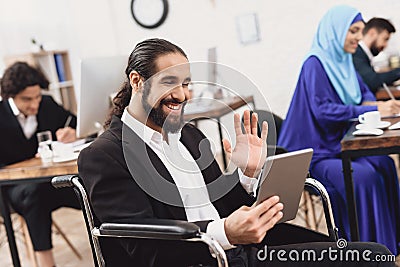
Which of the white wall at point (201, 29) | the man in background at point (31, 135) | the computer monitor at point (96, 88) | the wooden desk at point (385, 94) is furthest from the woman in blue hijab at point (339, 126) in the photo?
the white wall at point (201, 29)

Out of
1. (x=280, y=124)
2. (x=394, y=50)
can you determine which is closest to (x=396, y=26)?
(x=394, y=50)

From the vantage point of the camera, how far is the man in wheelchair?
1.47 m

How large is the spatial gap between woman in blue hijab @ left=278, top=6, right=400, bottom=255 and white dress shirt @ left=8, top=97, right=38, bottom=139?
140cm

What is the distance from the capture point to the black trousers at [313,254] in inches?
60.2

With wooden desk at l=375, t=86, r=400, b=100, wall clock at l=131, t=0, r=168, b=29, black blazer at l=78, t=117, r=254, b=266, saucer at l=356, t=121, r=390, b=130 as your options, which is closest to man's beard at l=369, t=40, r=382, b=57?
wooden desk at l=375, t=86, r=400, b=100

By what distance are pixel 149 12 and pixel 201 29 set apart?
0.52 meters

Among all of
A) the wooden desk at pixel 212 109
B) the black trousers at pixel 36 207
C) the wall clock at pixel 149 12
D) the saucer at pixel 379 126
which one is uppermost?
the wall clock at pixel 149 12

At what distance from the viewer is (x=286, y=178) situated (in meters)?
1.49

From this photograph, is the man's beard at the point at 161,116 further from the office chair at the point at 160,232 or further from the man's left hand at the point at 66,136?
the man's left hand at the point at 66,136

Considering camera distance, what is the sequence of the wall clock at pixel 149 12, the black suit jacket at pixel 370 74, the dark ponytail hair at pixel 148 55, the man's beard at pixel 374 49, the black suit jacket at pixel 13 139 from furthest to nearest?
the wall clock at pixel 149 12 < the man's beard at pixel 374 49 < the black suit jacket at pixel 370 74 < the black suit jacket at pixel 13 139 < the dark ponytail hair at pixel 148 55

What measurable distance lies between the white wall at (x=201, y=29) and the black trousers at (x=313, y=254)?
10.9 ft

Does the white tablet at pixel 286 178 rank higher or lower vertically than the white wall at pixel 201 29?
lower

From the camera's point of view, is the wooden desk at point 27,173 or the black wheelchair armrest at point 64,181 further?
the wooden desk at point 27,173

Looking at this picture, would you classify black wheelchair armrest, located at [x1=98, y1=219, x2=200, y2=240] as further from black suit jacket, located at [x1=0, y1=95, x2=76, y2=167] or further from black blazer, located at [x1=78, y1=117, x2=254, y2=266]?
black suit jacket, located at [x1=0, y1=95, x2=76, y2=167]
